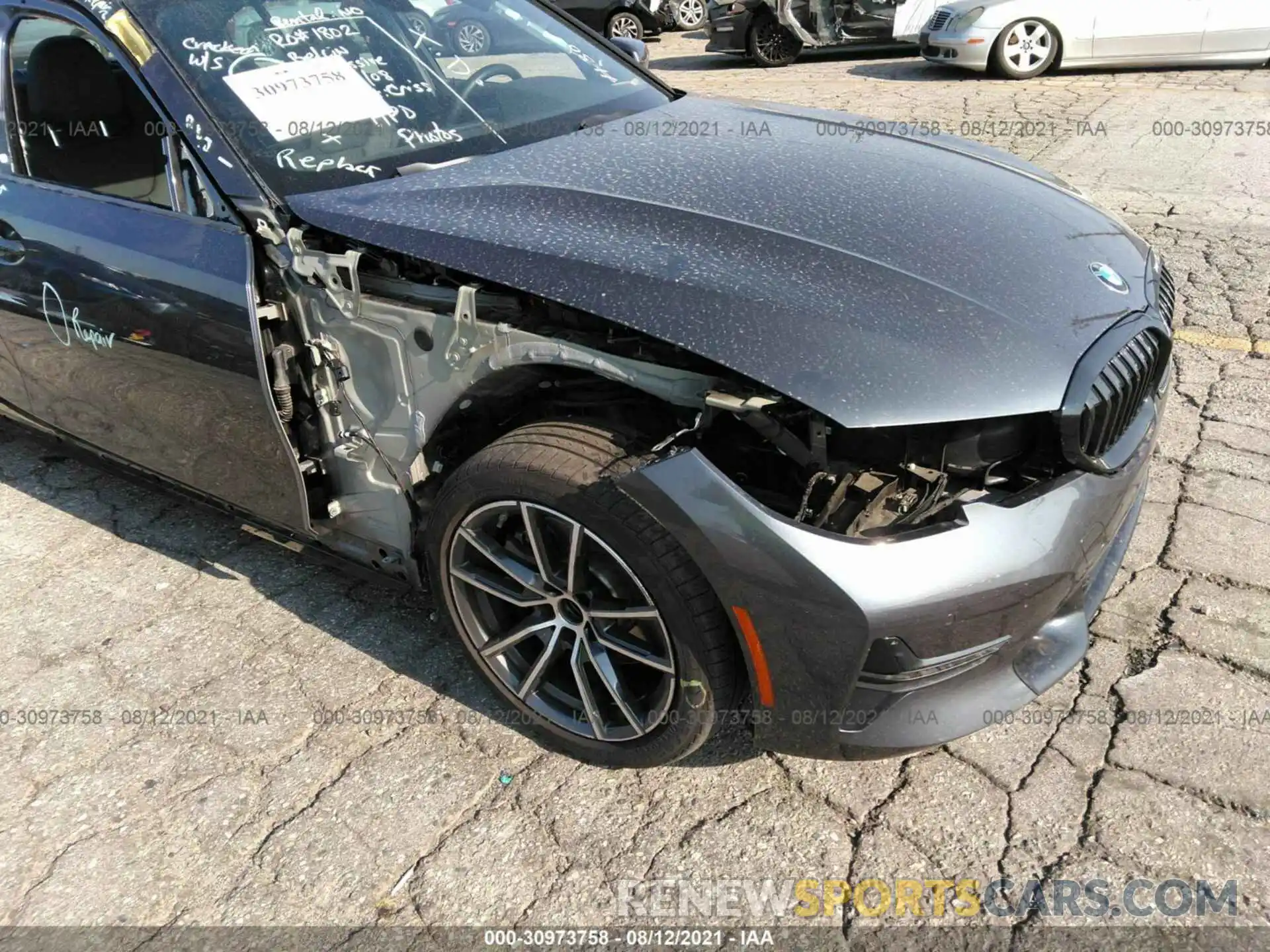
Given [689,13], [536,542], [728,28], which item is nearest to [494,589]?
[536,542]

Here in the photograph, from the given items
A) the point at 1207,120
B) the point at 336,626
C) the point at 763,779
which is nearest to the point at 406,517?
the point at 336,626

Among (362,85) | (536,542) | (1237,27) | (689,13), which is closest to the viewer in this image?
(536,542)

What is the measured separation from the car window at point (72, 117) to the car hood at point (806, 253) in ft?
3.25

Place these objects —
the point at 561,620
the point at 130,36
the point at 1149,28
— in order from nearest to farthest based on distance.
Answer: the point at 561,620 → the point at 130,36 → the point at 1149,28

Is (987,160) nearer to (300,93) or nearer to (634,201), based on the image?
(634,201)

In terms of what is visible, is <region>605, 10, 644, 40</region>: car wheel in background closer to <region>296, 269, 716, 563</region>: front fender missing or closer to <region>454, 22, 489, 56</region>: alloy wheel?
<region>454, 22, 489, 56</region>: alloy wheel

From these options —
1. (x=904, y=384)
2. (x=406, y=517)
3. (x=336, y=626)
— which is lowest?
(x=336, y=626)

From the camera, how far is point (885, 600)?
1.85 metres

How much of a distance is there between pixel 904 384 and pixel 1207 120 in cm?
739

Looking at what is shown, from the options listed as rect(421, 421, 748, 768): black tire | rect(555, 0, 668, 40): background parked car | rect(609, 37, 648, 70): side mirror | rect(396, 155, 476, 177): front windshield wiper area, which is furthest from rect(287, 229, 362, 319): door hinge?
rect(555, 0, 668, 40): background parked car

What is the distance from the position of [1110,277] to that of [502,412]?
A: 149 centimetres

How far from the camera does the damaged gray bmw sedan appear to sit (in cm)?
193

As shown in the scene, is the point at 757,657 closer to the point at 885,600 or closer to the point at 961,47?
the point at 885,600

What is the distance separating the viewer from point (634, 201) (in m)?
2.34
